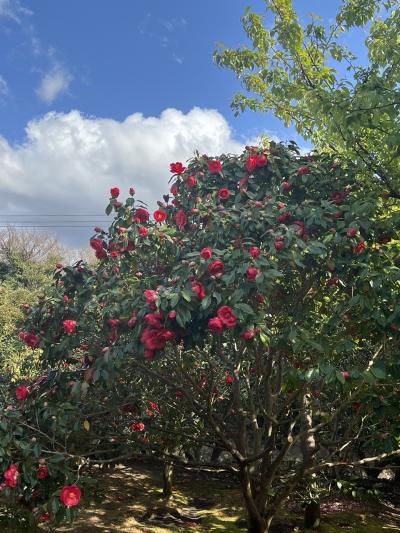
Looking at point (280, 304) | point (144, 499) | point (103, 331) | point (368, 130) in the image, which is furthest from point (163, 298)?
point (144, 499)

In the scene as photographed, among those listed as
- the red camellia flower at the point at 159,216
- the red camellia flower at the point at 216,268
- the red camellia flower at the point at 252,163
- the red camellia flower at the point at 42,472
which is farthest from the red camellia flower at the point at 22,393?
the red camellia flower at the point at 252,163

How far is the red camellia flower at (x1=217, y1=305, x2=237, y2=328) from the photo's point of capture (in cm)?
294

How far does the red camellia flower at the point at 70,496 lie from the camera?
10.8ft

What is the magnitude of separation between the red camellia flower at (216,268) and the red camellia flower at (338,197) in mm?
1603

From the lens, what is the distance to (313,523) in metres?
6.70

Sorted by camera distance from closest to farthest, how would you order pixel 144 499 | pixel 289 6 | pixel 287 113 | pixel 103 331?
pixel 103 331, pixel 289 6, pixel 287 113, pixel 144 499

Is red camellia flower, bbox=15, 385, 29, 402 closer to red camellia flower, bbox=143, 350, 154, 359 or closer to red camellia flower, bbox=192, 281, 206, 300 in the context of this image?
red camellia flower, bbox=143, 350, 154, 359

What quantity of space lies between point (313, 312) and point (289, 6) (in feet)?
12.9

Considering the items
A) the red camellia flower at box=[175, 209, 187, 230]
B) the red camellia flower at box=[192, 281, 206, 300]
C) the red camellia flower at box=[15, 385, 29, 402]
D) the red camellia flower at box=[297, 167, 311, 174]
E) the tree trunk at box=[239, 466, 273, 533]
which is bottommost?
the tree trunk at box=[239, 466, 273, 533]

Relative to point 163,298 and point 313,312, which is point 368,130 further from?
point 163,298

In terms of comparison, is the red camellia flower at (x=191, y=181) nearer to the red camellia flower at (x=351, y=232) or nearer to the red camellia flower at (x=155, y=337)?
the red camellia flower at (x=351, y=232)

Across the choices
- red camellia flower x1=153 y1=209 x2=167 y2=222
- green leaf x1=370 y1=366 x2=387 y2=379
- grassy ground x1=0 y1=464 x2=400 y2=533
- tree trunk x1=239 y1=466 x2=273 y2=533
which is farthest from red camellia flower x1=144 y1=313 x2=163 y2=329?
grassy ground x1=0 y1=464 x2=400 y2=533

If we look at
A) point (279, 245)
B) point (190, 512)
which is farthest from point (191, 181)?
point (190, 512)

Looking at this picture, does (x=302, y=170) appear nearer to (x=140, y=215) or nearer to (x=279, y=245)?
(x=279, y=245)
